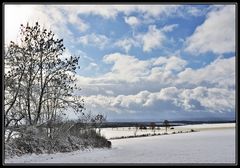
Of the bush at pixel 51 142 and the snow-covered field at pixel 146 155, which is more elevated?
the bush at pixel 51 142

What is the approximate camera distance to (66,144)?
1859 centimetres

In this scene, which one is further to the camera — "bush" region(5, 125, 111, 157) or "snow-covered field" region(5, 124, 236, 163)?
"bush" region(5, 125, 111, 157)

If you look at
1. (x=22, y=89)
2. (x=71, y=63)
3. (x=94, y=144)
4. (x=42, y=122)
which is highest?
(x=71, y=63)

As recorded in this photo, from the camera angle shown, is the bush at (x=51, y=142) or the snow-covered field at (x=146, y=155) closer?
the snow-covered field at (x=146, y=155)

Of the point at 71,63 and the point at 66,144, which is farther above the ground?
the point at 71,63

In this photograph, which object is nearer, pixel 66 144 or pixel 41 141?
pixel 41 141

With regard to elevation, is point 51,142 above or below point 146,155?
above

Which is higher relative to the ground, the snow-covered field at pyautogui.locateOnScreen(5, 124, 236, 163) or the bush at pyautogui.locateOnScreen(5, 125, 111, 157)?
the bush at pyautogui.locateOnScreen(5, 125, 111, 157)

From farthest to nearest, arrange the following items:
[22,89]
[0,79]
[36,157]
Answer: [22,89] → [36,157] → [0,79]

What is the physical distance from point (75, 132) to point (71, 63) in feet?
15.6

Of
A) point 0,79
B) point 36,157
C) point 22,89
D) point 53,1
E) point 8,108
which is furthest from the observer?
point 22,89

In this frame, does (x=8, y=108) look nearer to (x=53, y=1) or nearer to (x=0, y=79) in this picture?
(x=0, y=79)

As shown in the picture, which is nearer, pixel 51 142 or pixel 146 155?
pixel 51 142

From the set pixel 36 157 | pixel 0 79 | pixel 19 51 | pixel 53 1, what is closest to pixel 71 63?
pixel 19 51
